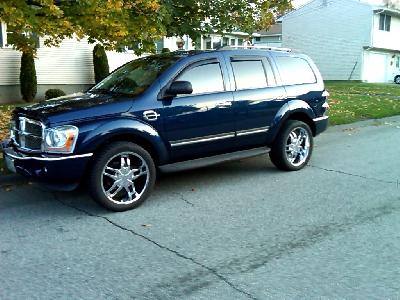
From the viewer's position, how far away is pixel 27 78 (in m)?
15.3

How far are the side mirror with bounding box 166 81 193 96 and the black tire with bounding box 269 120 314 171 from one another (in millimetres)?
1893

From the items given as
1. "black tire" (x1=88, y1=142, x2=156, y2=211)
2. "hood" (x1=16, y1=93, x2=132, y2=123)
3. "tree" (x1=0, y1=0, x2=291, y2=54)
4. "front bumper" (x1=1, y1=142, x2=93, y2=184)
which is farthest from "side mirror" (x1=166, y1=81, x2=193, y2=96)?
"tree" (x1=0, y1=0, x2=291, y2=54)

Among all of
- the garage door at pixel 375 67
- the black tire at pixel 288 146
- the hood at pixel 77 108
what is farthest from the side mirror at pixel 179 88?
the garage door at pixel 375 67

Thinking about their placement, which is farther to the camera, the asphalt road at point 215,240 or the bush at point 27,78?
the bush at point 27,78

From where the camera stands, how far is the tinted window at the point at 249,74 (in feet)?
19.7

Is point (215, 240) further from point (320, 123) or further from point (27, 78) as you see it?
point (27, 78)

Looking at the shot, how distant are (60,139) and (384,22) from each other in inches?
1477

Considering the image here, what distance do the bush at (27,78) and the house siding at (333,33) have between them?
27.4 meters

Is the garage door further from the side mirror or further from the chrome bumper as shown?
the chrome bumper

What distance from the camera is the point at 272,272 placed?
349 cm

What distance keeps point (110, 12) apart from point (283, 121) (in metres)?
3.33

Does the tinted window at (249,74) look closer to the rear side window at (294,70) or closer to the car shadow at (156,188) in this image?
the rear side window at (294,70)

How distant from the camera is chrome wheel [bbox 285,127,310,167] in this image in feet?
21.8

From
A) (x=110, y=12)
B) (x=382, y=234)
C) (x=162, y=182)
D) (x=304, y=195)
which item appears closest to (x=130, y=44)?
(x=110, y=12)
